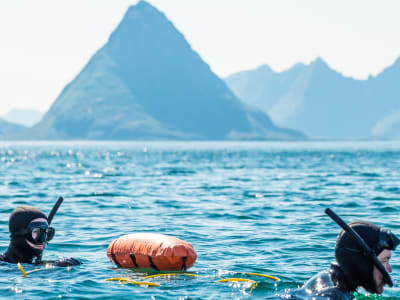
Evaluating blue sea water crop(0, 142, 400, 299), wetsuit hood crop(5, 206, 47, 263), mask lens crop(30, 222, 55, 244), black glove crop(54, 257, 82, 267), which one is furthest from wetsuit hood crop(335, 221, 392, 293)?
black glove crop(54, 257, 82, 267)

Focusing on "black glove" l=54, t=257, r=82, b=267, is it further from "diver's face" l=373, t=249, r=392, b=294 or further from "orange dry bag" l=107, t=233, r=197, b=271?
"diver's face" l=373, t=249, r=392, b=294

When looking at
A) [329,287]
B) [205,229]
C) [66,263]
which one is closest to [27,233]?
[66,263]

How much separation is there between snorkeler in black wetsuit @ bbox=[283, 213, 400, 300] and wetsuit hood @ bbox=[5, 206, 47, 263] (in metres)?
5.60

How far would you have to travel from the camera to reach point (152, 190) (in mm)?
36156

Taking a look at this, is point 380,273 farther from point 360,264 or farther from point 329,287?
point 329,287

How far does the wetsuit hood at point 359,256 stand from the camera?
7.98m

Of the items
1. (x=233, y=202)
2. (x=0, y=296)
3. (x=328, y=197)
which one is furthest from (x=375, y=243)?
(x=328, y=197)

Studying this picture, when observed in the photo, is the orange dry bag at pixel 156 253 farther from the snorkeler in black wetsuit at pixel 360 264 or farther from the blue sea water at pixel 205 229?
the snorkeler in black wetsuit at pixel 360 264

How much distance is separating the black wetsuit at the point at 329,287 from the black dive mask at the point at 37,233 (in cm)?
505

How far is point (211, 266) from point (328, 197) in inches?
740

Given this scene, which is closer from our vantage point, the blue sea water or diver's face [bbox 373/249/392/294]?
diver's face [bbox 373/249/392/294]

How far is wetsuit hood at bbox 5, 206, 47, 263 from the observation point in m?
11.2

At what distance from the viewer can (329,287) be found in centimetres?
822

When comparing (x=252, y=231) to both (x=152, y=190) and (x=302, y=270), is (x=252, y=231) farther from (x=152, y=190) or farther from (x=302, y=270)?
(x=152, y=190)
